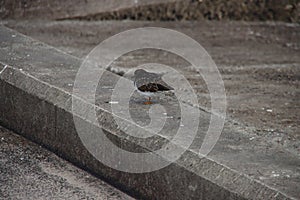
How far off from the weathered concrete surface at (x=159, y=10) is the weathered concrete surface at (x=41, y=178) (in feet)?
9.35

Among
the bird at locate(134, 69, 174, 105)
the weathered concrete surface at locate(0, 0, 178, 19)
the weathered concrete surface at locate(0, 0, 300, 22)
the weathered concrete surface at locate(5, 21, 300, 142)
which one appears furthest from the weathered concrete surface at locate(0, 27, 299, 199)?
the weathered concrete surface at locate(0, 0, 300, 22)

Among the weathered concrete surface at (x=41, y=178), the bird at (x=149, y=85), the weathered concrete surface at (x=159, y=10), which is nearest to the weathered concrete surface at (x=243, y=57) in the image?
the weathered concrete surface at (x=159, y=10)

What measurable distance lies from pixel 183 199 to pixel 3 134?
1.52 m

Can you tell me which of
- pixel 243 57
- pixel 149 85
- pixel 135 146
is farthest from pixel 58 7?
pixel 135 146

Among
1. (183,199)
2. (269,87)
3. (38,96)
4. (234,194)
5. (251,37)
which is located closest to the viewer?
(234,194)

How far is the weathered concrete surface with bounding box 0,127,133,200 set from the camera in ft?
12.5

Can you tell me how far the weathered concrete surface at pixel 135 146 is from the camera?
3.28 m

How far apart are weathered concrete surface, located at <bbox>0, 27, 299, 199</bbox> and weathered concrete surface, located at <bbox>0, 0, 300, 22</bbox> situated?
1.90m

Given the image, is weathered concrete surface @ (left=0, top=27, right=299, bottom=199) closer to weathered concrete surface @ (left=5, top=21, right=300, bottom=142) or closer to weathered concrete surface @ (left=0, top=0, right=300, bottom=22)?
weathered concrete surface @ (left=5, top=21, right=300, bottom=142)

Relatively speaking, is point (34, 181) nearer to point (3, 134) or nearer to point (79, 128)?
point (79, 128)

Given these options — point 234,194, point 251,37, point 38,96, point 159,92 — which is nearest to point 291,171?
point 234,194

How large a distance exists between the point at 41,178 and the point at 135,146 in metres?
0.58

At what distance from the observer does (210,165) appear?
3.40 meters

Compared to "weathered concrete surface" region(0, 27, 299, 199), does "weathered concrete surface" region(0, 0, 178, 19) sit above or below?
below
